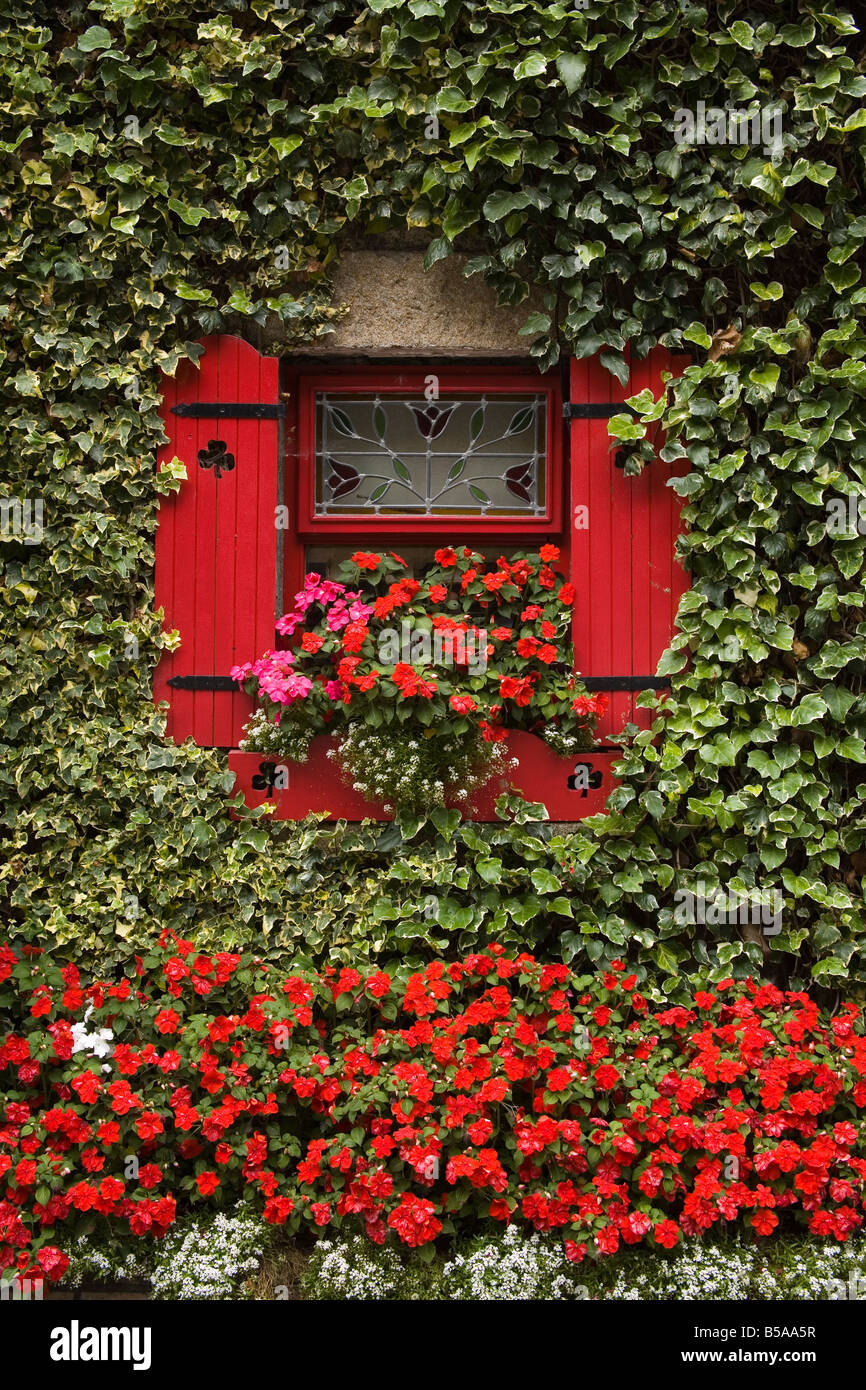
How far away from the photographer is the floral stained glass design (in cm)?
403

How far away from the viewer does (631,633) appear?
3.88 metres

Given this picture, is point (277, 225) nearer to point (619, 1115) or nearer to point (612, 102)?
point (612, 102)

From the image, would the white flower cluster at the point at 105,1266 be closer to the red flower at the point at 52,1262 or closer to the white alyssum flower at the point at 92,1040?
the red flower at the point at 52,1262

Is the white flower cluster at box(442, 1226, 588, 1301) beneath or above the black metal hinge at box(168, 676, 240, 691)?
beneath

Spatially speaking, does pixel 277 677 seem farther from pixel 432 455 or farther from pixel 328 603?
pixel 432 455

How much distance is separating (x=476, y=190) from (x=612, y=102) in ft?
1.86

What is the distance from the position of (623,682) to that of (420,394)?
139cm

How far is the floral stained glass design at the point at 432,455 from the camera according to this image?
403 cm

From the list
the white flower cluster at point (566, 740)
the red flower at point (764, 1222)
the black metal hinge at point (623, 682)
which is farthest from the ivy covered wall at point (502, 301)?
the red flower at point (764, 1222)

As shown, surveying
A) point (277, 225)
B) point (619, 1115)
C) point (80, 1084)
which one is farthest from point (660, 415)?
point (80, 1084)

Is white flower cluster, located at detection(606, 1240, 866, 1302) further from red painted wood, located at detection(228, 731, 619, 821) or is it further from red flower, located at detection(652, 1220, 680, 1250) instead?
red painted wood, located at detection(228, 731, 619, 821)

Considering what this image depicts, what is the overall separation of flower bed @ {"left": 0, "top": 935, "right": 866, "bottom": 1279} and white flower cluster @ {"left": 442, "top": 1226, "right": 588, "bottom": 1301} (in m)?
0.08

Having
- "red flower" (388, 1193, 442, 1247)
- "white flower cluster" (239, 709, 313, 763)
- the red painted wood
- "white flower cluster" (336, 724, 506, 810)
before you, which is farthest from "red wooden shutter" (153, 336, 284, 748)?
"red flower" (388, 1193, 442, 1247)

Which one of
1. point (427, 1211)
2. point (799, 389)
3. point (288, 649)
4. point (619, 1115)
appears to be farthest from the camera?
point (288, 649)
